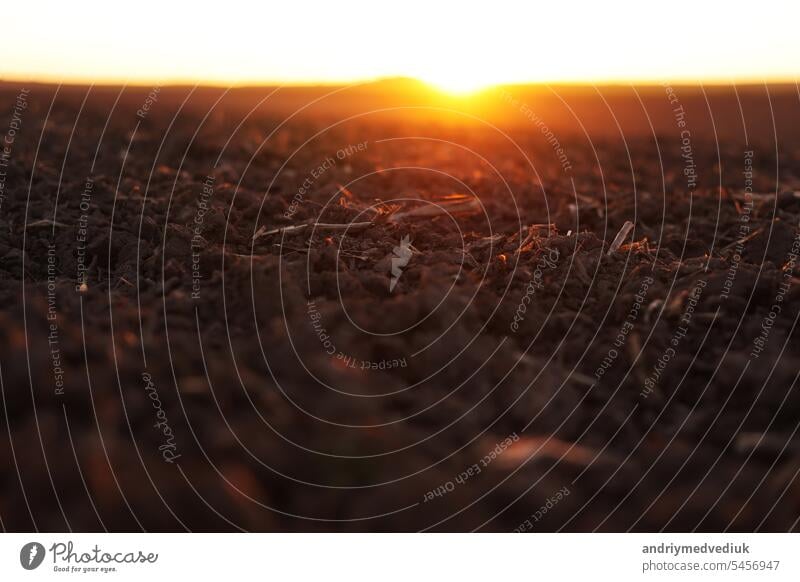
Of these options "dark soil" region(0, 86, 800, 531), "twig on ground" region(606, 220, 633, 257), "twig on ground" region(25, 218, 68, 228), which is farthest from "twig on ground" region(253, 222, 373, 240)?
"twig on ground" region(606, 220, 633, 257)

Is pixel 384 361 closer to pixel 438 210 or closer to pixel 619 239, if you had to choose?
pixel 619 239

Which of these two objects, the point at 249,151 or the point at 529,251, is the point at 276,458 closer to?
the point at 529,251

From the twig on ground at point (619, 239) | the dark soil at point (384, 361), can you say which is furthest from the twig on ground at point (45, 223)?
the twig on ground at point (619, 239)

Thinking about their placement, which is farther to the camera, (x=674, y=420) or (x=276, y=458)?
(x=674, y=420)

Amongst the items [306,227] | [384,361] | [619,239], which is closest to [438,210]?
[306,227]

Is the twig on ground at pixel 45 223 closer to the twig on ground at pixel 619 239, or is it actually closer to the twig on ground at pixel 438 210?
the twig on ground at pixel 438 210

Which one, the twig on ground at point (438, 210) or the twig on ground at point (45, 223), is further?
the twig on ground at point (438, 210)

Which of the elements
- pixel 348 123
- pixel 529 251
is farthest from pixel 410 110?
pixel 529 251

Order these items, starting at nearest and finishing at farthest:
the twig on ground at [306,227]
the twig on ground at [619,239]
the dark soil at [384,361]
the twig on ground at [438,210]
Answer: the dark soil at [384,361] < the twig on ground at [619,239] < the twig on ground at [306,227] < the twig on ground at [438,210]
